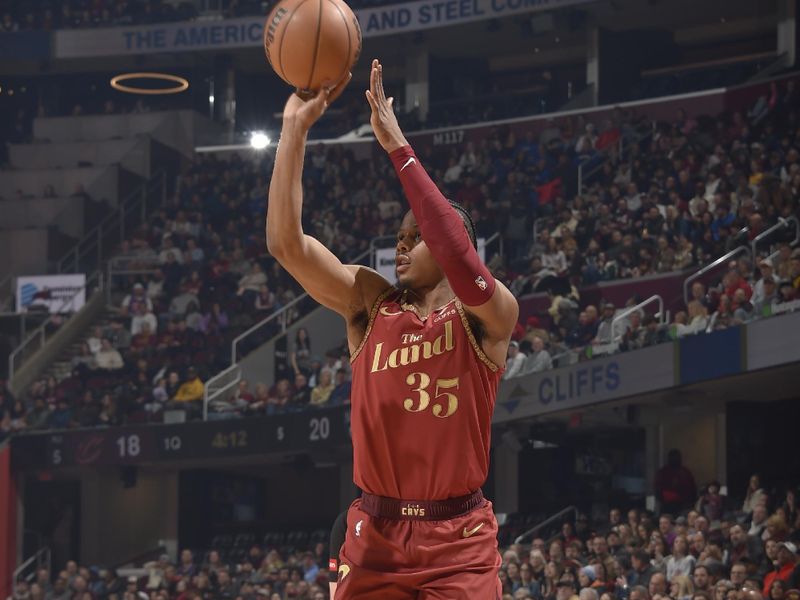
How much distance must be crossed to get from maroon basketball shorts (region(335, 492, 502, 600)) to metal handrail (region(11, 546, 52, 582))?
2090 centimetres

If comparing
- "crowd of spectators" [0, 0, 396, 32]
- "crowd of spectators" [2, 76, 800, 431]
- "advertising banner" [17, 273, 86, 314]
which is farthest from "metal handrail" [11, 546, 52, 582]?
"crowd of spectators" [0, 0, 396, 32]

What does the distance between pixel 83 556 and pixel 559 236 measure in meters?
10.7

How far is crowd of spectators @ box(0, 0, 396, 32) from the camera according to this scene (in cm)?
3225

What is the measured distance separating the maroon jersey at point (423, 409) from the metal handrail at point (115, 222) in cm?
2555

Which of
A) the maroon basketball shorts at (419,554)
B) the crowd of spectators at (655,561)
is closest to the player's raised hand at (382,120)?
the maroon basketball shorts at (419,554)

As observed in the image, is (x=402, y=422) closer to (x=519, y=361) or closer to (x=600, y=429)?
(x=519, y=361)

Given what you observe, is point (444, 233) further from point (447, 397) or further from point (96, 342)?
point (96, 342)

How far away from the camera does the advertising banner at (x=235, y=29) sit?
29016 millimetres

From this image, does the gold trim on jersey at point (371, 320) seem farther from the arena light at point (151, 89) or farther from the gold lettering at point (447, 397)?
the arena light at point (151, 89)

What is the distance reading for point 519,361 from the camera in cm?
1825

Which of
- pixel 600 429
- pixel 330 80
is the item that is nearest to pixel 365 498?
pixel 330 80

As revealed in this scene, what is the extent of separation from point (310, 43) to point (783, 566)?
930 centimetres

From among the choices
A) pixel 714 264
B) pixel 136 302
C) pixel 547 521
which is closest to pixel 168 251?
pixel 136 302

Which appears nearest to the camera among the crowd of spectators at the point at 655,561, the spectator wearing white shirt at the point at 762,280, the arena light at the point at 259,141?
the crowd of spectators at the point at 655,561
